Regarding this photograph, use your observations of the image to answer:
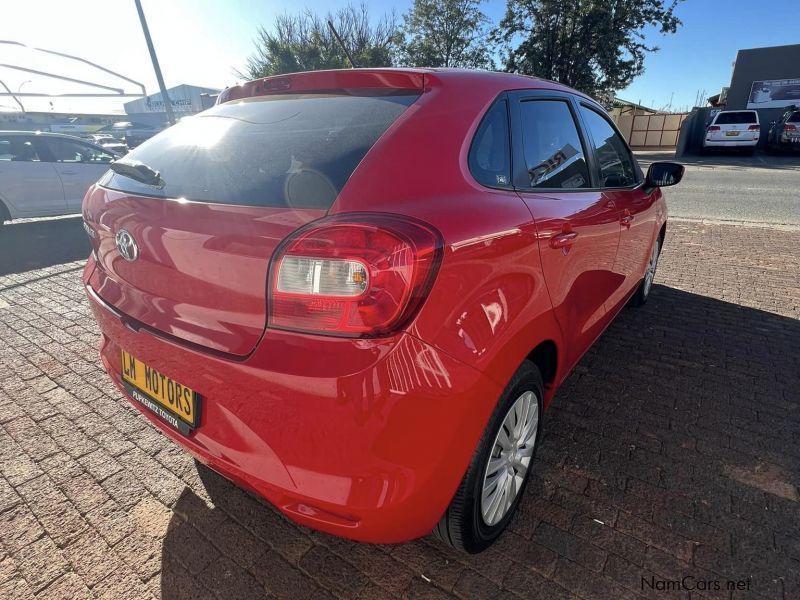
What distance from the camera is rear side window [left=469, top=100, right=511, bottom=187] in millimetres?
1556

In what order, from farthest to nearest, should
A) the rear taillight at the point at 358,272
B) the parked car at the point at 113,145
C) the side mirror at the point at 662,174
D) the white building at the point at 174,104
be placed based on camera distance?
the white building at the point at 174,104 → the parked car at the point at 113,145 → the side mirror at the point at 662,174 → the rear taillight at the point at 358,272

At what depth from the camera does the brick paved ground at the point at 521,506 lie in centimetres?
167

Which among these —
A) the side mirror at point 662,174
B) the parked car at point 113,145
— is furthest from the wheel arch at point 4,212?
the side mirror at point 662,174

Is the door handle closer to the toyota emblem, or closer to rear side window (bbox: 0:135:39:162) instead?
the toyota emblem

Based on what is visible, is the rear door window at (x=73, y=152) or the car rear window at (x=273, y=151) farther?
the rear door window at (x=73, y=152)

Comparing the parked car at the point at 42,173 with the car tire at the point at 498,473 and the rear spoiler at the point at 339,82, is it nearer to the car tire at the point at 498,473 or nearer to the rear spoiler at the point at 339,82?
the rear spoiler at the point at 339,82

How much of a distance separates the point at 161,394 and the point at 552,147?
1.92 metres

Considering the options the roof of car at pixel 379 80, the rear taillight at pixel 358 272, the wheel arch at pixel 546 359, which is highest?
the roof of car at pixel 379 80

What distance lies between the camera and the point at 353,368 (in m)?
1.17

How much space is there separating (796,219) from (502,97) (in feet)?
29.6

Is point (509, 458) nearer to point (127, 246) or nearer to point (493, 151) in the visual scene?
point (493, 151)

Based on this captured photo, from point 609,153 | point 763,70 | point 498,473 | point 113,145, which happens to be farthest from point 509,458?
point 763,70

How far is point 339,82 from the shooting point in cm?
176

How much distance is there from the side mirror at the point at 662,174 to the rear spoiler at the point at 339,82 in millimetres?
2268
